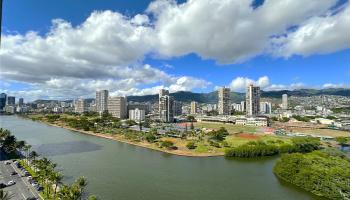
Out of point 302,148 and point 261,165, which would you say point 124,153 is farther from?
point 302,148

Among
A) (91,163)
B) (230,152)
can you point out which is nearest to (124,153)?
(91,163)

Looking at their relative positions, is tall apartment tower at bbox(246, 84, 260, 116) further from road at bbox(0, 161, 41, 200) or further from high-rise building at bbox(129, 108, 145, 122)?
road at bbox(0, 161, 41, 200)

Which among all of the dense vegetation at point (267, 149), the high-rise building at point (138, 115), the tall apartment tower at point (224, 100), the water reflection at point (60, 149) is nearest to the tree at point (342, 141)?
the dense vegetation at point (267, 149)

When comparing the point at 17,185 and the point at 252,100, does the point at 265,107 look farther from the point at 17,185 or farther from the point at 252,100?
the point at 17,185

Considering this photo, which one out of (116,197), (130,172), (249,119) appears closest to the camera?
(116,197)

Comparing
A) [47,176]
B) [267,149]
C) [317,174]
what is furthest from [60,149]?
[317,174]

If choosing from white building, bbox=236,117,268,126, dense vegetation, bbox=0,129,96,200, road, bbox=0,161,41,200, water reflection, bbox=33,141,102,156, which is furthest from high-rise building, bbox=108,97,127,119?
road, bbox=0,161,41,200
